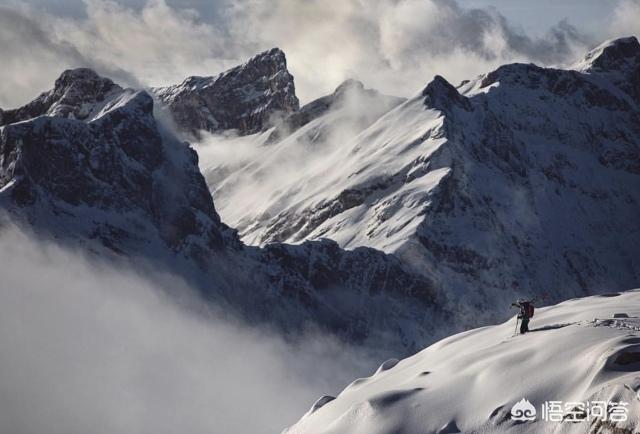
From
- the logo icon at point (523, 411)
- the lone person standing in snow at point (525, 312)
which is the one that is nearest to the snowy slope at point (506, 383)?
the logo icon at point (523, 411)

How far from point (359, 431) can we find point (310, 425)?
31.2 ft

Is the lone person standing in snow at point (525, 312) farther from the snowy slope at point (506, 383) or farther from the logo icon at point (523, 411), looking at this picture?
the logo icon at point (523, 411)

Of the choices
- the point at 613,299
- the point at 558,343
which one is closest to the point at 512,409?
the point at 558,343

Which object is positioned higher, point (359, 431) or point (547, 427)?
point (359, 431)

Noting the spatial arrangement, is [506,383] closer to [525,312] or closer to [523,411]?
[523,411]

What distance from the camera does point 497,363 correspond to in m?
67.4

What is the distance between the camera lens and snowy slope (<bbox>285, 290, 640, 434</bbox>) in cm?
5808

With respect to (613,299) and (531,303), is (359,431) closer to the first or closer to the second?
(531,303)

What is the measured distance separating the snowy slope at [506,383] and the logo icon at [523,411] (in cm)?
30

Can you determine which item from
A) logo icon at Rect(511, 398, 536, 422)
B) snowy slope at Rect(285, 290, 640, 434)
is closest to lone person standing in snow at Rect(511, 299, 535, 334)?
snowy slope at Rect(285, 290, 640, 434)

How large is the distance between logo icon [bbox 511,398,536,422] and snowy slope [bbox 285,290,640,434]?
30 cm

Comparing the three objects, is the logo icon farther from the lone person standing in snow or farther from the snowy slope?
Result: the lone person standing in snow

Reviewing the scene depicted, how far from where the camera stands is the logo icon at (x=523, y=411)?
59312 mm

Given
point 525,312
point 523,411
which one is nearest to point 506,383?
point 523,411
